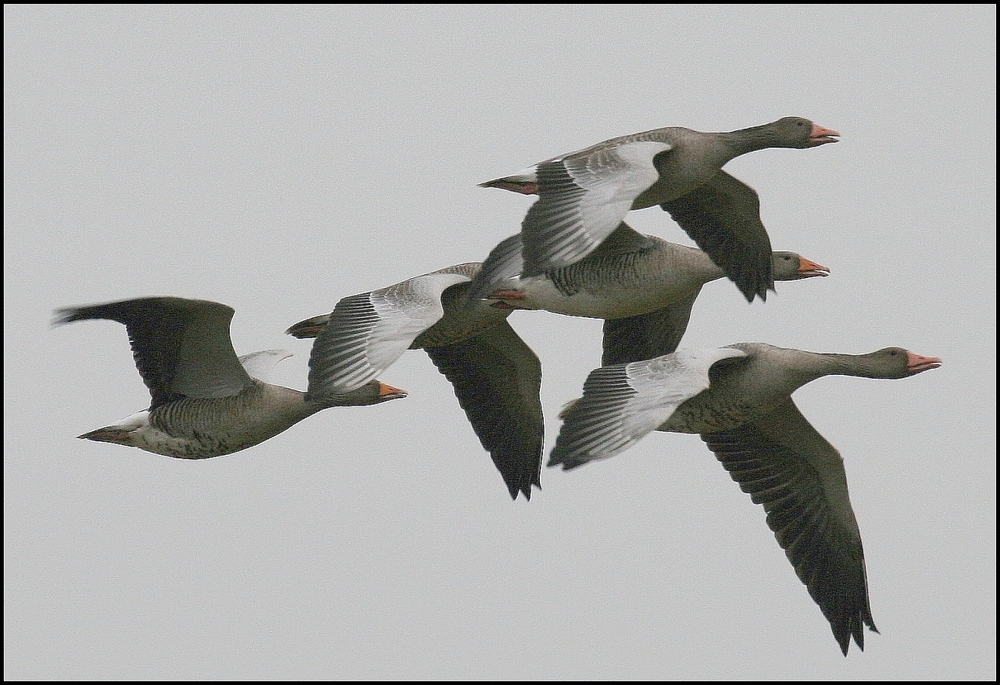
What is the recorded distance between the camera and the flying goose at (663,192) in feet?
47.4

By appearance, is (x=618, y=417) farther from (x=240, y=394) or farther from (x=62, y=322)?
(x=62, y=322)

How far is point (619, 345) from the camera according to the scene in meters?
18.5

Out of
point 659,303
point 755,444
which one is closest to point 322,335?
point 659,303

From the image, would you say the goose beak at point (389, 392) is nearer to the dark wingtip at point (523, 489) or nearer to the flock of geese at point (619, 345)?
the flock of geese at point (619, 345)

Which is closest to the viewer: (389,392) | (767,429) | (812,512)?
(389,392)

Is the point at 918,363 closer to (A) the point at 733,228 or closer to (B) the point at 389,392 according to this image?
(A) the point at 733,228

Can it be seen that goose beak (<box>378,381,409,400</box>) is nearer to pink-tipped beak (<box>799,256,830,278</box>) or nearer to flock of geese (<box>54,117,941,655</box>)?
flock of geese (<box>54,117,941,655</box>)

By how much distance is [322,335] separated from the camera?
1584 cm

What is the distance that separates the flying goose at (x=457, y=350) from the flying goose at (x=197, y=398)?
2.67ft

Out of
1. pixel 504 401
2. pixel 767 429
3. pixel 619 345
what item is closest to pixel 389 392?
pixel 504 401

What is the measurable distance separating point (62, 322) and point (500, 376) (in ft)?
17.3

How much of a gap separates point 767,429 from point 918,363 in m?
1.63

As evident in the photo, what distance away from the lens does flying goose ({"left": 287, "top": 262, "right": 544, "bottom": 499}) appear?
1549 centimetres


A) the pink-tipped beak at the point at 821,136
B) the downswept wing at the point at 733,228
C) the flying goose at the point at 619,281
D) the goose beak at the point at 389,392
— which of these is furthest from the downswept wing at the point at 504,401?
the pink-tipped beak at the point at 821,136
